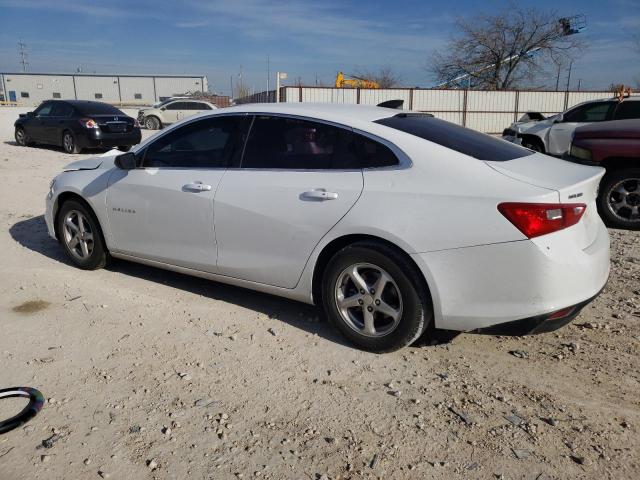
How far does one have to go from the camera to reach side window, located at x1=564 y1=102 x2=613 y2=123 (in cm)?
1023

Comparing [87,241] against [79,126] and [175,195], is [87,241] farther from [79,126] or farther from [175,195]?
[79,126]

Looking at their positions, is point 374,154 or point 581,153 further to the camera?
point 581,153

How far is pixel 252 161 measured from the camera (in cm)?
405

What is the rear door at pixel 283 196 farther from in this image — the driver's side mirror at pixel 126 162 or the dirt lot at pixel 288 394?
the driver's side mirror at pixel 126 162

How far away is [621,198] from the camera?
685 centimetres

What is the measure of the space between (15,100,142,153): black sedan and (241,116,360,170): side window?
466 inches

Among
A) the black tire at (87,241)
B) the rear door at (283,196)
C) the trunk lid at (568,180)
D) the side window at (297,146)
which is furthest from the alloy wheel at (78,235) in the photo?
the trunk lid at (568,180)

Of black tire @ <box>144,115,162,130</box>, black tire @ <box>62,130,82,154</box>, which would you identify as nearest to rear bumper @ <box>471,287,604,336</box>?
black tire @ <box>62,130,82,154</box>

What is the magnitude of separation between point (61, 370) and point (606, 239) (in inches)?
138

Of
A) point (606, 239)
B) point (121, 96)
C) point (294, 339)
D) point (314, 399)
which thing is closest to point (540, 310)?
point (606, 239)

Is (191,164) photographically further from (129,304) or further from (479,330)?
(479,330)

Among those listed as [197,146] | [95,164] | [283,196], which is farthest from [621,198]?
[95,164]

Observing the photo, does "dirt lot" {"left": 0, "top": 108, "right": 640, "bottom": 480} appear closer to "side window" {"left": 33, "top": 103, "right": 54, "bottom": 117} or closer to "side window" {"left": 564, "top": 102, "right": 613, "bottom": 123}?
"side window" {"left": 564, "top": 102, "right": 613, "bottom": 123}

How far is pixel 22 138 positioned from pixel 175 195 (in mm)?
14807
